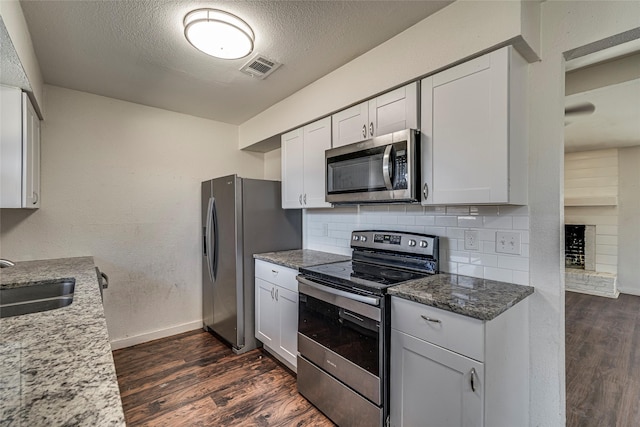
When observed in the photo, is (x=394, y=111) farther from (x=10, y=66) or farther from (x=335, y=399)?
(x=10, y=66)

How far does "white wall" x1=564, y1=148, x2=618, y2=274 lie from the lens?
495cm

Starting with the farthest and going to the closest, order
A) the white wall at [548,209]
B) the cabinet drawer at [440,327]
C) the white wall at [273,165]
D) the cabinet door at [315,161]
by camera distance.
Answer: the white wall at [273,165] → the cabinet door at [315,161] → the white wall at [548,209] → the cabinet drawer at [440,327]

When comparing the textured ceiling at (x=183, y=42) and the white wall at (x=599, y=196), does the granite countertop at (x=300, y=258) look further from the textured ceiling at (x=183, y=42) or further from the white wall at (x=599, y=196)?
the white wall at (x=599, y=196)

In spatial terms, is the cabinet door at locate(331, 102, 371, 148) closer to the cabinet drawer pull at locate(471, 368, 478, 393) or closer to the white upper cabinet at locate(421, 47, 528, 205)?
the white upper cabinet at locate(421, 47, 528, 205)

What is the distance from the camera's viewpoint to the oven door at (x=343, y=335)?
1.58 m

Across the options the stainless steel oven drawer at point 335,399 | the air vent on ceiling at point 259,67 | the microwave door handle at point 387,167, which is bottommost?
the stainless steel oven drawer at point 335,399

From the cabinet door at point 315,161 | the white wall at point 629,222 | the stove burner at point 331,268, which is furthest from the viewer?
the white wall at point 629,222

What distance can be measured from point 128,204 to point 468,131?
120 inches

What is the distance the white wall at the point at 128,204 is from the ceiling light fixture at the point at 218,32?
1666 millimetres

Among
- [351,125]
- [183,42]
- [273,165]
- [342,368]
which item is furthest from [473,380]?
[273,165]

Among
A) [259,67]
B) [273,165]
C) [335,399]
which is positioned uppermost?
[259,67]

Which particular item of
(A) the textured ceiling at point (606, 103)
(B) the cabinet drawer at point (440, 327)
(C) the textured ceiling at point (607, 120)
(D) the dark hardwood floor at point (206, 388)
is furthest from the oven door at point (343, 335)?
(C) the textured ceiling at point (607, 120)

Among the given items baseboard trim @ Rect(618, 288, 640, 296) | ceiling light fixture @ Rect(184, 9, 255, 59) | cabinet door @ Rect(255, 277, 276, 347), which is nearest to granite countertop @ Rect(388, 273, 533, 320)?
cabinet door @ Rect(255, 277, 276, 347)

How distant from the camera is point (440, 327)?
1.36m
